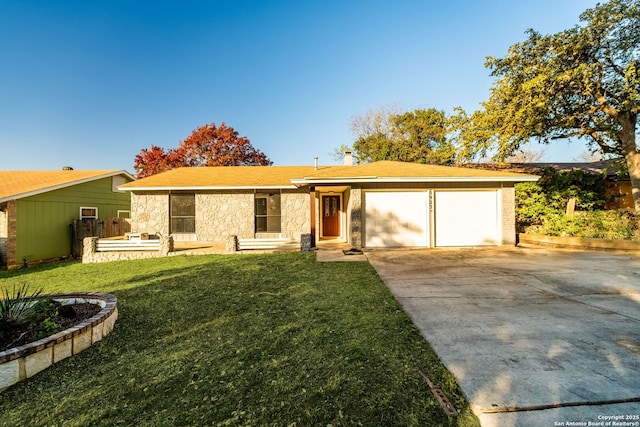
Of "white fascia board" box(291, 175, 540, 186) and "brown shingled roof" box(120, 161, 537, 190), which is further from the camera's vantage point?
"brown shingled roof" box(120, 161, 537, 190)

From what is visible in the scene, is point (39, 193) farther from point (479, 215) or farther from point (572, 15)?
point (572, 15)

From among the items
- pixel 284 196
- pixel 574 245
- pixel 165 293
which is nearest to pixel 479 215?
pixel 574 245

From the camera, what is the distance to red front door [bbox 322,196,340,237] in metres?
13.4

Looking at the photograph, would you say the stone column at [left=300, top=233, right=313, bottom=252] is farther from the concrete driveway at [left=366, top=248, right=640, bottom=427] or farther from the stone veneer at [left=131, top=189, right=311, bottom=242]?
the concrete driveway at [left=366, top=248, right=640, bottom=427]

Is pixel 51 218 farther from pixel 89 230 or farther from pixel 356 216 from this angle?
pixel 356 216

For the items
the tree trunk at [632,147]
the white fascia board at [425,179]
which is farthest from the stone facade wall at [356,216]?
the tree trunk at [632,147]

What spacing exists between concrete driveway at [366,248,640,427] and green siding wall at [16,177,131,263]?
1335 cm

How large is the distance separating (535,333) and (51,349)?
5577 millimetres

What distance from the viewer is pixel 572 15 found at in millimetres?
11023

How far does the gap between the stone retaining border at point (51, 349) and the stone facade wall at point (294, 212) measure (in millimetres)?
9121

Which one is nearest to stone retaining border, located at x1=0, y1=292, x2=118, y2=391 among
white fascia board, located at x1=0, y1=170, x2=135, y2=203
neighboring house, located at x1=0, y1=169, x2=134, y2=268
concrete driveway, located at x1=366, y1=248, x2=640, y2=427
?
concrete driveway, located at x1=366, y1=248, x2=640, y2=427

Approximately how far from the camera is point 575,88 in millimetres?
11234

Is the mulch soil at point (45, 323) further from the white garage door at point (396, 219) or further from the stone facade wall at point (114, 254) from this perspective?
the white garage door at point (396, 219)

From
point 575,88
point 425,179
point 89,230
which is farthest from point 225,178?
point 575,88
